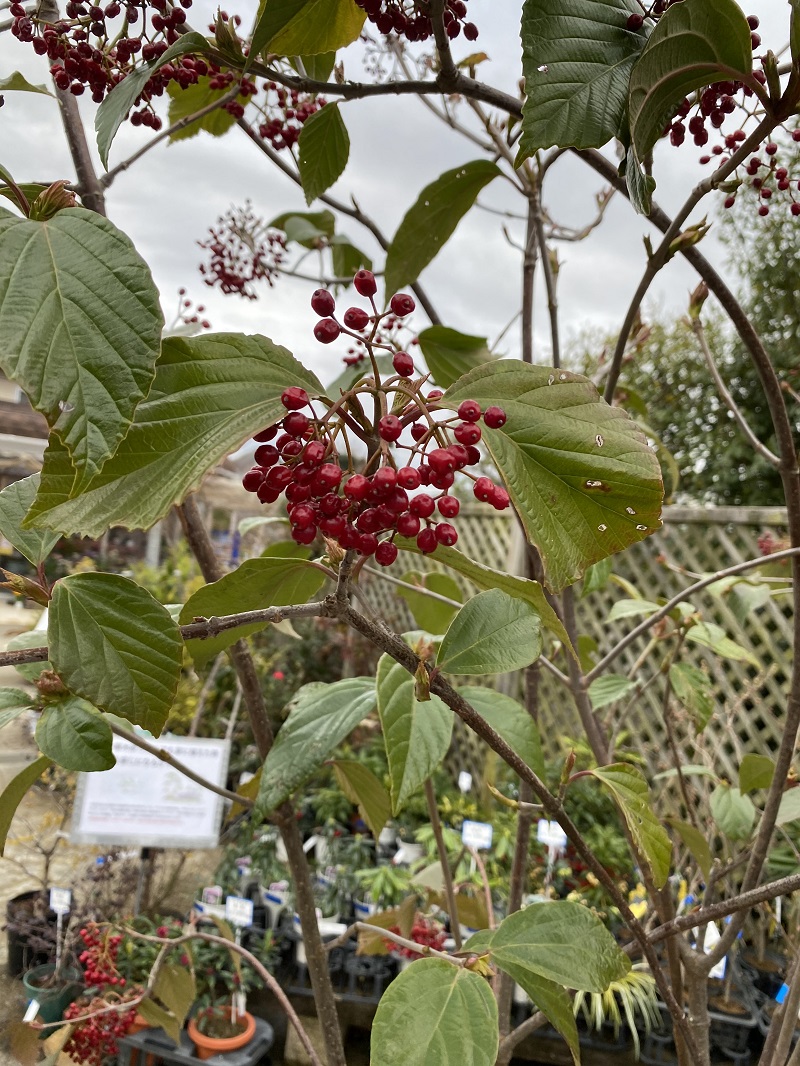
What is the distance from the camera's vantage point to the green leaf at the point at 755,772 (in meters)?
0.85

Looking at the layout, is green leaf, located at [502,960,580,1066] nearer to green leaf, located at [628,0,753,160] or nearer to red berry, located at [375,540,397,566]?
red berry, located at [375,540,397,566]

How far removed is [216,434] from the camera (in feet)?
1.10

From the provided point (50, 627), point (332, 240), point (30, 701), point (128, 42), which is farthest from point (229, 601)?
point (332, 240)

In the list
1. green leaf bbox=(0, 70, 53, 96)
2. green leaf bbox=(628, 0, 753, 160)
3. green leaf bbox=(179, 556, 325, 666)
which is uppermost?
green leaf bbox=(0, 70, 53, 96)

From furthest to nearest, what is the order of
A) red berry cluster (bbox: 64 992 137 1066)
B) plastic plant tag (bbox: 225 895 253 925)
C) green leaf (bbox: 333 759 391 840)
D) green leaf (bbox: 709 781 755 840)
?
plastic plant tag (bbox: 225 895 253 925)
red berry cluster (bbox: 64 992 137 1066)
green leaf (bbox: 709 781 755 840)
green leaf (bbox: 333 759 391 840)

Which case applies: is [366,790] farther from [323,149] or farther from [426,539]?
[323,149]

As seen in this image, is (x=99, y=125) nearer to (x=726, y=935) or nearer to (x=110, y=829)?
(x=726, y=935)

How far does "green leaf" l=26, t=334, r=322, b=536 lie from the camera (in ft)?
1.07

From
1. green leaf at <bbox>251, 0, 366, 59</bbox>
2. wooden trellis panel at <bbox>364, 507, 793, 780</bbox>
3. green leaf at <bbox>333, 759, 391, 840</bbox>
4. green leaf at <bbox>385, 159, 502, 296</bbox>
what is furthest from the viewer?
wooden trellis panel at <bbox>364, 507, 793, 780</bbox>

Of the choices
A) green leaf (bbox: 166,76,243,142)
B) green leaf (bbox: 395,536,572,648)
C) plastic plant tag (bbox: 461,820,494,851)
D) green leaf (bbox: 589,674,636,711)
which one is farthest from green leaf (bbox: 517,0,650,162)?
plastic plant tag (bbox: 461,820,494,851)

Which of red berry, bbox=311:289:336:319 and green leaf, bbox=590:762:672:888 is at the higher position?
red berry, bbox=311:289:336:319

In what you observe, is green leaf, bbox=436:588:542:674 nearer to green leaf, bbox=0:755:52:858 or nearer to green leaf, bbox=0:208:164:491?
green leaf, bbox=0:208:164:491

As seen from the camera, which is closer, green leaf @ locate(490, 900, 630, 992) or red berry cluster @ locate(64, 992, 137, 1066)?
green leaf @ locate(490, 900, 630, 992)

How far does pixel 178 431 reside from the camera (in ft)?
1.12
